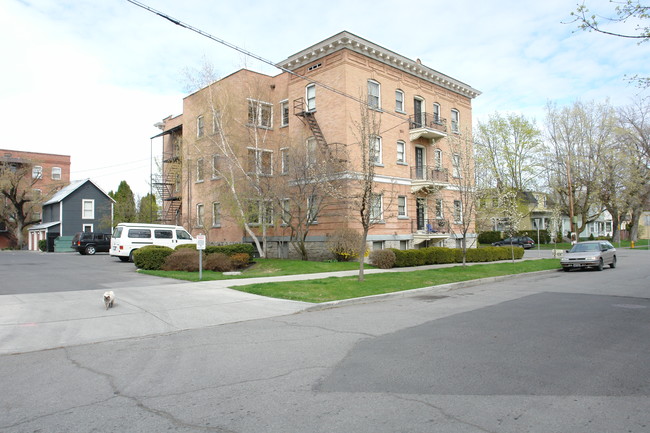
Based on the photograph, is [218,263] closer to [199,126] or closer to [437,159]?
[199,126]

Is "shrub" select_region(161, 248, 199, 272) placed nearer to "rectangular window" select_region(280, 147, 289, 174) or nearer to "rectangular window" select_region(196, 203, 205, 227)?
"rectangular window" select_region(280, 147, 289, 174)

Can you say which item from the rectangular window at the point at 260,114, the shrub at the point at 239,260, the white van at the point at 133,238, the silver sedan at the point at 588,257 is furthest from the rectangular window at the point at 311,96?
the silver sedan at the point at 588,257

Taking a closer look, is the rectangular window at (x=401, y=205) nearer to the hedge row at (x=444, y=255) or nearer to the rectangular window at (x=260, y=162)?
the hedge row at (x=444, y=255)

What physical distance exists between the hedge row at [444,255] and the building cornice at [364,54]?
1140 centimetres

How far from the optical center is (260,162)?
2475cm

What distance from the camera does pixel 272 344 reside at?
736 centimetres

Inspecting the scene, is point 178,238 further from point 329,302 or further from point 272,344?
point 272,344

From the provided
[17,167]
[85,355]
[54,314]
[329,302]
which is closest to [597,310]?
[329,302]

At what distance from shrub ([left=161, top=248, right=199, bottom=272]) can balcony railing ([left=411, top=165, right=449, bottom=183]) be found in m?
16.0

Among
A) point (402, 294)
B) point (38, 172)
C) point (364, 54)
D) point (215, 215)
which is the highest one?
point (364, 54)

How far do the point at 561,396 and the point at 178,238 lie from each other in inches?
940

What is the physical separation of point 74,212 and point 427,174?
38.1m

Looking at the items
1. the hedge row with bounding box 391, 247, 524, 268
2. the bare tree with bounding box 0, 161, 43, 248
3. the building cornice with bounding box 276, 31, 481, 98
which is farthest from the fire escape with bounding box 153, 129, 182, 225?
the hedge row with bounding box 391, 247, 524, 268

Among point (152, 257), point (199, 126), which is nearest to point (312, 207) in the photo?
point (152, 257)
